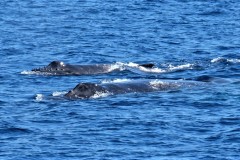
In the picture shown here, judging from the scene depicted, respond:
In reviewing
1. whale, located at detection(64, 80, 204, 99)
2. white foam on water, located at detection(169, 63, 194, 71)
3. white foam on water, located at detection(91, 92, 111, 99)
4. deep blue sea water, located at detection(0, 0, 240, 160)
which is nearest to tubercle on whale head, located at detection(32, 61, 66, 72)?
deep blue sea water, located at detection(0, 0, 240, 160)

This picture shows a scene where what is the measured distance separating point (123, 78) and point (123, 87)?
12.2ft

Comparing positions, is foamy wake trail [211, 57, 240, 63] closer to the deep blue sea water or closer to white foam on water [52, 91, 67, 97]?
the deep blue sea water

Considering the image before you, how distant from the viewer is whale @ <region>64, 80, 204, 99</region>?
30.4 m

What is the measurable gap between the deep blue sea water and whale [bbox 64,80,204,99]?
0.42 m

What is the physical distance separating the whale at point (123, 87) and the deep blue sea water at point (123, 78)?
42 centimetres

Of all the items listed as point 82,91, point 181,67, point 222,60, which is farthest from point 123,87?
point 222,60

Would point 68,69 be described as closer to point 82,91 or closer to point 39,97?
point 39,97

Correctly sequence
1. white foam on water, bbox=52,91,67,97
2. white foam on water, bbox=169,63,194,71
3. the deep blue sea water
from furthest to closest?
1. white foam on water, bbox=169,63,194,71
2. white foam on water, bbox=52,91,67,97
3. the deep blue sea water

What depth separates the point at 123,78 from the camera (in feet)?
116

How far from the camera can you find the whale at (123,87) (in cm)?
3036

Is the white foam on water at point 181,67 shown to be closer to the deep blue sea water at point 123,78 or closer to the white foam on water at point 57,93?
the deep blue sea water at point 123,78

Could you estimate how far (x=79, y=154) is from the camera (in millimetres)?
23688

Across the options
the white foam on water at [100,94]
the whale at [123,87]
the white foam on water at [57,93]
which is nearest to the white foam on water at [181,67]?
the whale at [123,87]

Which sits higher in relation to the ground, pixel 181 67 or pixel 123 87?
pixel 123 87
